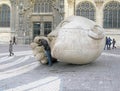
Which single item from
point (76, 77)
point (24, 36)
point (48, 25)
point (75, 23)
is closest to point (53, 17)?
point (48, 25)

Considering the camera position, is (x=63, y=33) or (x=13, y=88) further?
(x=63, y=33)

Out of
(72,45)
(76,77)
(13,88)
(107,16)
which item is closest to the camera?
(13,88)

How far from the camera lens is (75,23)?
13625 millimetres

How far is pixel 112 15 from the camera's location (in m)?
37.6

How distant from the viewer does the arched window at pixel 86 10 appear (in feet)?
124

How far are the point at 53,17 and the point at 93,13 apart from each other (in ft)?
16.1

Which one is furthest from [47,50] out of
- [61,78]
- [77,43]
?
[61,78]

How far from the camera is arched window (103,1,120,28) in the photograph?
37.4 m

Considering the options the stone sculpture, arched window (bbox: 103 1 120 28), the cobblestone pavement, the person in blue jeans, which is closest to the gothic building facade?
arched window (bbox: 103 1 120 28)

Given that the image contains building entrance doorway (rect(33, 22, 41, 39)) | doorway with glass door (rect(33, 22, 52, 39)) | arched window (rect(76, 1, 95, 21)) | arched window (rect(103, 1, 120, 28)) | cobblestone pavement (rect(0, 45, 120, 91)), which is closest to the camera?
cobblestone pavement (rect(0, 45, 120, 91))

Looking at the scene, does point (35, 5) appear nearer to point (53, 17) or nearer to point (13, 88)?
point (53, 17)

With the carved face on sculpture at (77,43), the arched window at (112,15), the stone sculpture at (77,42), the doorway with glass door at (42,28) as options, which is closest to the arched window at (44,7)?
the doorway with glass door at (42,28)

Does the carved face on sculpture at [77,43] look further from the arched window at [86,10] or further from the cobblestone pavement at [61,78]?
the arched window at [86,10]

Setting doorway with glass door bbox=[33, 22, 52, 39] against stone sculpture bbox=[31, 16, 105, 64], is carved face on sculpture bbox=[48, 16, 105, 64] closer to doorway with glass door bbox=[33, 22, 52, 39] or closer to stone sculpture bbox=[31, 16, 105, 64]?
stone sculpture bbox=[31, 16, 105, 64]
